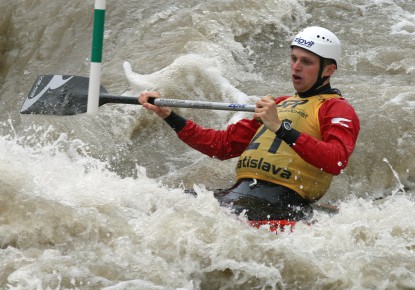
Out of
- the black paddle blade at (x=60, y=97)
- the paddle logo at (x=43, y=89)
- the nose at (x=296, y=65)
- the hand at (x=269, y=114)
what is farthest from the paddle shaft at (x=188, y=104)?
the paddle logo at (x=43, y=89)

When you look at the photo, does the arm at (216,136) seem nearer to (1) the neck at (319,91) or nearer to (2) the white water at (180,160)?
(2) the white water at (180,160)

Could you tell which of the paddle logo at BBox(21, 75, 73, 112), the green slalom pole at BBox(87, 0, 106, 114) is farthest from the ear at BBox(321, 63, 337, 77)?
the paddle logo at BBox(21, 75, 73, 112)

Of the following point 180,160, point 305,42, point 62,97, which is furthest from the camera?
point 180,160

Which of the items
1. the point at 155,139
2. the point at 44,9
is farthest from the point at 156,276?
the point at 44,9

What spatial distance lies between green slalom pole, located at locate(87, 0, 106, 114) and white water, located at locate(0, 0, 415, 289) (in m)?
0.45

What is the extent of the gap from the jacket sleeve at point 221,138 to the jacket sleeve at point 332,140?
24.3 inches

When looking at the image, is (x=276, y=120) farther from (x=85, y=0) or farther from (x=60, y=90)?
(x=85, y=0)

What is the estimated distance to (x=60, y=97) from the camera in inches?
229

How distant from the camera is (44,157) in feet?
18.0

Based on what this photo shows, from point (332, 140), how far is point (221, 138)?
94cm

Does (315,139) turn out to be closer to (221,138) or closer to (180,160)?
(221,138)

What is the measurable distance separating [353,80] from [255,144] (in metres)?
3.36

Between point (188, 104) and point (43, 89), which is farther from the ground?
point (188, 104)

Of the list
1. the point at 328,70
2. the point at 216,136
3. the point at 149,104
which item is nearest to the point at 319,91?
the point at 328,70
